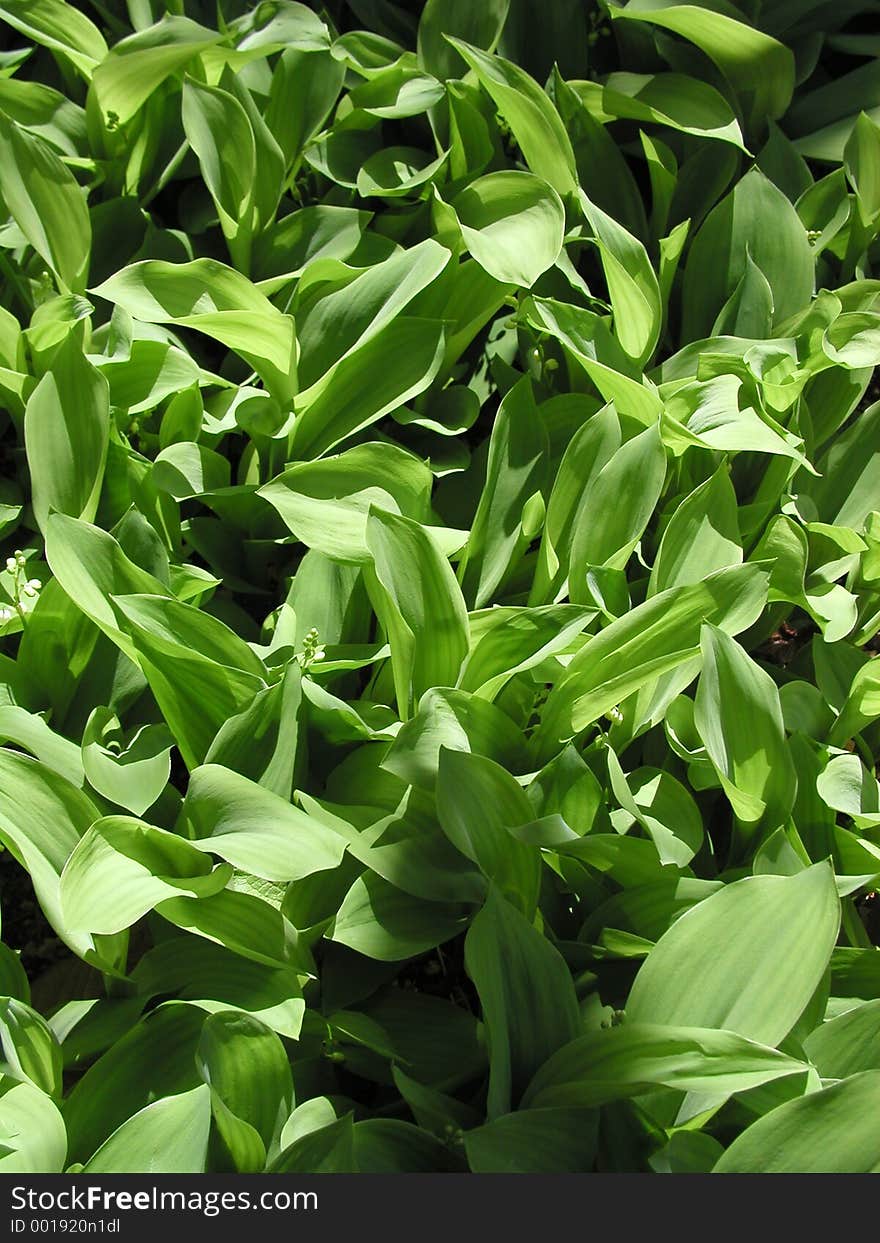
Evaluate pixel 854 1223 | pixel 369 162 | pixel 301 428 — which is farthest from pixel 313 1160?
pixel 369 162

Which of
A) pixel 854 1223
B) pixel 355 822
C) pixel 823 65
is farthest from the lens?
pixel 823 65

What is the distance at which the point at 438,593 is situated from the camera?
1118mm

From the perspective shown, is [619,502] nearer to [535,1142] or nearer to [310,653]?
[310,653]

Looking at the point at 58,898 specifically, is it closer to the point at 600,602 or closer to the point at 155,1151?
the point at 155,1151

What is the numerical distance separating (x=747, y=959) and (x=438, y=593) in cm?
43

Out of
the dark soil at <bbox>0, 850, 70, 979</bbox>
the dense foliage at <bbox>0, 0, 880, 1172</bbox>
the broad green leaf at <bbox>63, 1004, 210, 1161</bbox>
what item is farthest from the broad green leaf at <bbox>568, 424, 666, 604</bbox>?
the dark soil at <bbox>0, 850, 70, 979</bbox>

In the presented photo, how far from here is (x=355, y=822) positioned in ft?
3.55

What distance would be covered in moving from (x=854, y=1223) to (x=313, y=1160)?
41 centimetres

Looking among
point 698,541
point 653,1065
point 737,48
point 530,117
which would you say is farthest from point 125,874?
point 737,48

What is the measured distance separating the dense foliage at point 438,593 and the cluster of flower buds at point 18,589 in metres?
0.01

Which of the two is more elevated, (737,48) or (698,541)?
(737,48)

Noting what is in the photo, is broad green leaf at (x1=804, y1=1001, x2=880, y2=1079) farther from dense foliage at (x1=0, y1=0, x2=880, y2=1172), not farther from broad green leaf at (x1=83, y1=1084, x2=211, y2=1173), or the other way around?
broad green leaf at (x1=83, y1=1084, x2=211, y2=1173)

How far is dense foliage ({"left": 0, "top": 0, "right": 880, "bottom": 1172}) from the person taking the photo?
937mm

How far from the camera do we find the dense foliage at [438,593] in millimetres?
937
